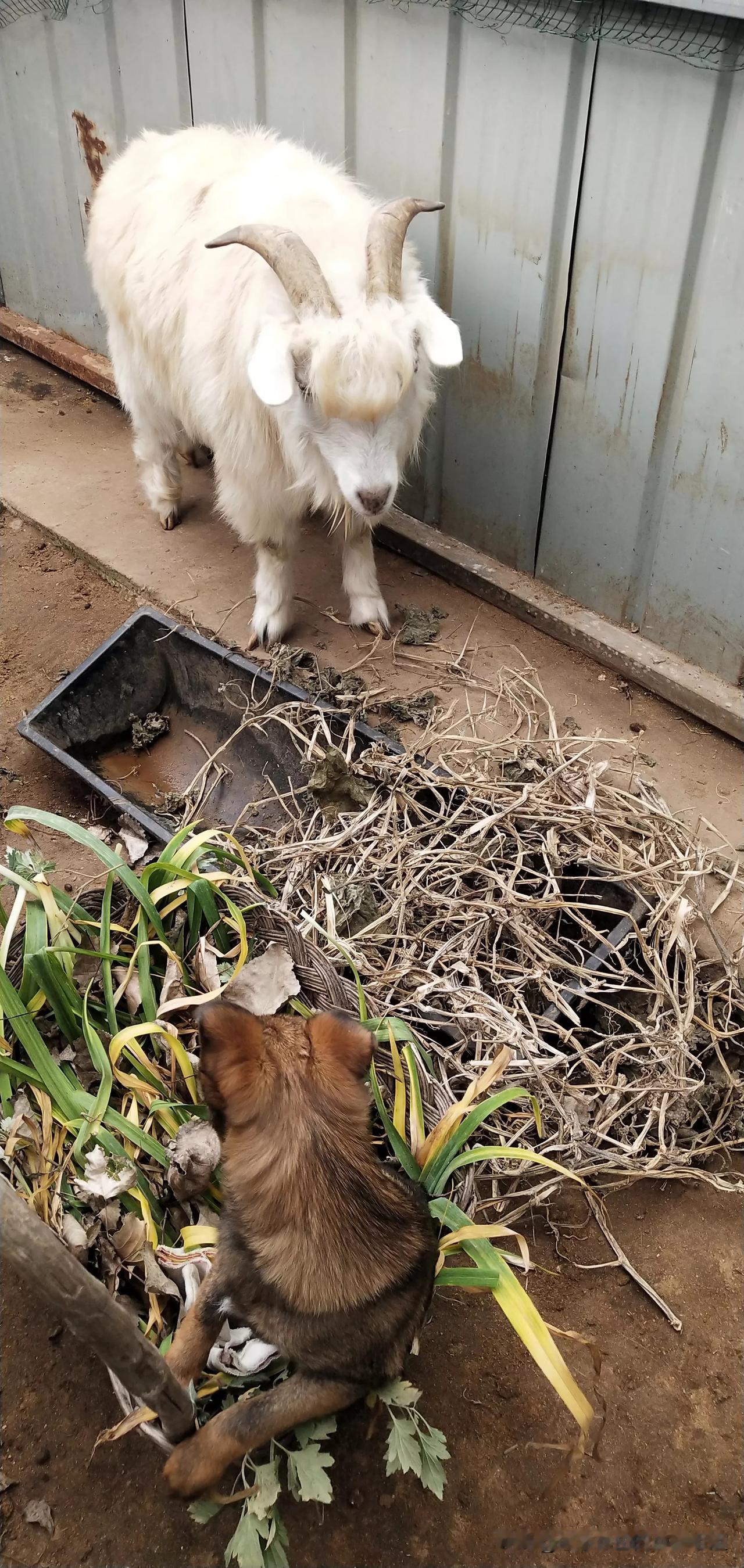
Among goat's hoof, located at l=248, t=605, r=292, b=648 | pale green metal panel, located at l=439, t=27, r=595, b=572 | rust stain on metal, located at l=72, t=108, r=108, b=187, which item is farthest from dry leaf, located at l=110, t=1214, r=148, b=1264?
rust stain on metal, located at l=72, t=108, r=108, b=187

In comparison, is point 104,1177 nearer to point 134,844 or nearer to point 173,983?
point 173,983

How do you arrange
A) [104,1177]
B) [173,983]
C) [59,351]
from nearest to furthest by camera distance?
[104,1177]
[173,983]
[59,351]

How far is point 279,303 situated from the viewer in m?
2.91

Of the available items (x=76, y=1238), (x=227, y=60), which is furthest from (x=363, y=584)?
(x=76, y=1238)

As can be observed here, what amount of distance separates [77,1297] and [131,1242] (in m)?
0.95

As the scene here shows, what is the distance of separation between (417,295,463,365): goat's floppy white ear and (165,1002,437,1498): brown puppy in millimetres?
2019

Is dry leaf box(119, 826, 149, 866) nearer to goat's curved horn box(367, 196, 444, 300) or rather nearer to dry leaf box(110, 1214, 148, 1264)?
dry leaf box(110, 1214, 148, 1264)

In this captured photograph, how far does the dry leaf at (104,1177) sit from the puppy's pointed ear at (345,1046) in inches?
29.6

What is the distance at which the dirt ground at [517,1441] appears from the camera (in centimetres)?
173

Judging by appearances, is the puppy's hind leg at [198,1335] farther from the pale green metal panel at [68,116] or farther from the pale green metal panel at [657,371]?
the pale green metal panel at [68,116]

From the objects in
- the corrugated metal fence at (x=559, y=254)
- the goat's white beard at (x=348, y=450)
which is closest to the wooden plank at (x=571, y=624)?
the corrugated metal fence at (x=559, y=254)

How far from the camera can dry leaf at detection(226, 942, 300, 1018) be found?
2246mm

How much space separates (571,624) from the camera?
3.70 m

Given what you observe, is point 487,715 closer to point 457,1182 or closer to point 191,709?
point 191,709
